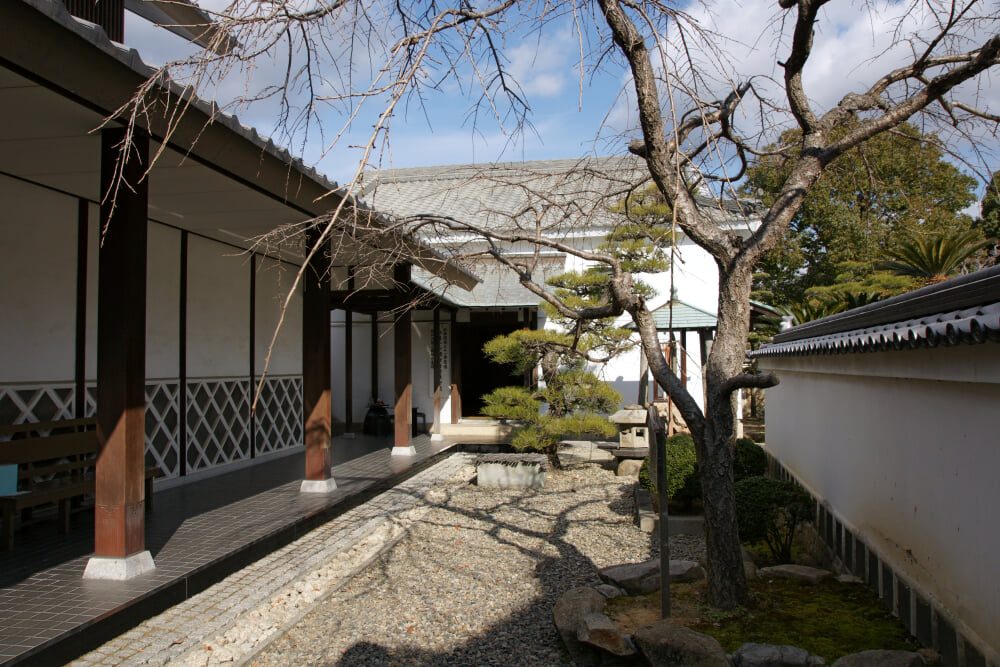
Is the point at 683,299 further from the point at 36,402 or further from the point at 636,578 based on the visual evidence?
the point at 36,402

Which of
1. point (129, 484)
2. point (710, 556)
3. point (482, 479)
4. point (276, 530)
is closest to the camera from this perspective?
point (710, 556)

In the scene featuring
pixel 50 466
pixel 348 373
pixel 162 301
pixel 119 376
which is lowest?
pixel 50 466

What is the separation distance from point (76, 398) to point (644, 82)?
603cm

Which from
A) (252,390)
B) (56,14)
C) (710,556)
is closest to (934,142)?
(710,556)

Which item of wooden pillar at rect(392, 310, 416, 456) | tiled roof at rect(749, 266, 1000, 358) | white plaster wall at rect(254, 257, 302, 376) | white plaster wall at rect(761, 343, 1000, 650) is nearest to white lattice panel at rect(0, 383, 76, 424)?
white plaster wall at rect(254, 257, 302, 376)

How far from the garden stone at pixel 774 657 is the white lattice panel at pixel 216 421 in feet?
23.2

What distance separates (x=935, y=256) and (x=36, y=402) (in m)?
14.2

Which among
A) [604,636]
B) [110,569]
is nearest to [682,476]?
[604,636]

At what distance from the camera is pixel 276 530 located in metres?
5.86

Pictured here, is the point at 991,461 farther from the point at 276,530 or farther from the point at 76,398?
the point at 76,398

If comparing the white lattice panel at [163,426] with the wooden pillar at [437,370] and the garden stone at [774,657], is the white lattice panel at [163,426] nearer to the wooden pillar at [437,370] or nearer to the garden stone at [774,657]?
the wooden pillar at [437,370]

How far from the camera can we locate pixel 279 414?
10672mm

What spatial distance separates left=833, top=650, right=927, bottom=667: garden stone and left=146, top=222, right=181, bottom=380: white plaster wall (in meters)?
7.45

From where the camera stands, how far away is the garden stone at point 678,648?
10.6 feet
